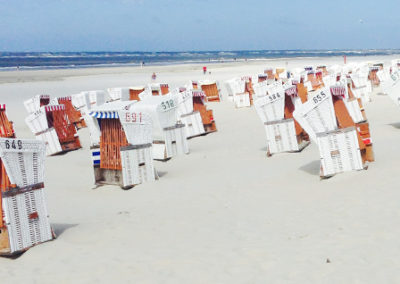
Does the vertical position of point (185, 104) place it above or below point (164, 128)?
above

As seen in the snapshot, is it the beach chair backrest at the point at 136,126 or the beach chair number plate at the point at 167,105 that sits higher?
the beach chair number plate at the point at 167,105

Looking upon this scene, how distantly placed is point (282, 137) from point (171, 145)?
10.0 ft

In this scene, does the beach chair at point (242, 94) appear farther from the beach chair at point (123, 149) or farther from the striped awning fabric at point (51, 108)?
the beach chair at point (123, 149)

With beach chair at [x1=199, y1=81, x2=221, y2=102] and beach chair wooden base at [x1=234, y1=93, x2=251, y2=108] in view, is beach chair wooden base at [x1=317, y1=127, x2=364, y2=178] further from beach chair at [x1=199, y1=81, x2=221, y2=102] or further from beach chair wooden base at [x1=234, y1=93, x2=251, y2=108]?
beach chair at [x1=199, y1=81, x2=221, y2=102]

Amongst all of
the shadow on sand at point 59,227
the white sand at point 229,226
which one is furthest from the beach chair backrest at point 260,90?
the shadow on sand at point 59,227

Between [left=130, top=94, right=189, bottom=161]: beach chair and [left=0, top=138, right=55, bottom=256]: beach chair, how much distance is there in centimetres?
624

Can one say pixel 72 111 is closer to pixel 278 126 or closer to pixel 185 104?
pixel 185 104

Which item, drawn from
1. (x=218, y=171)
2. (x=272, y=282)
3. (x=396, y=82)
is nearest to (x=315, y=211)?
(x=272, y=282)

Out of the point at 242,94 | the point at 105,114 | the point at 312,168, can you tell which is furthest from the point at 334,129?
the point at 242,94

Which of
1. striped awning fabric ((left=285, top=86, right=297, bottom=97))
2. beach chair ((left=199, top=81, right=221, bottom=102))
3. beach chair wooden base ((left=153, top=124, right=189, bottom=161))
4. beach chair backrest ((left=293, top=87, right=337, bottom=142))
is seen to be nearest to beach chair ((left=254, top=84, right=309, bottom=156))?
striped awning fabric ((left=285, top=86, right=297, bottom=97))

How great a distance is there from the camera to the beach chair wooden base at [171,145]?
45.3 ft

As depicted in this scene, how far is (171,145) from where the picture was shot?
46.0 feet

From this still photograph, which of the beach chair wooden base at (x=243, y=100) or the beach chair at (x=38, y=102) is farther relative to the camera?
the beach chair wooden base at (x=243, y=100)

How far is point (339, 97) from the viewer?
10.3 m
